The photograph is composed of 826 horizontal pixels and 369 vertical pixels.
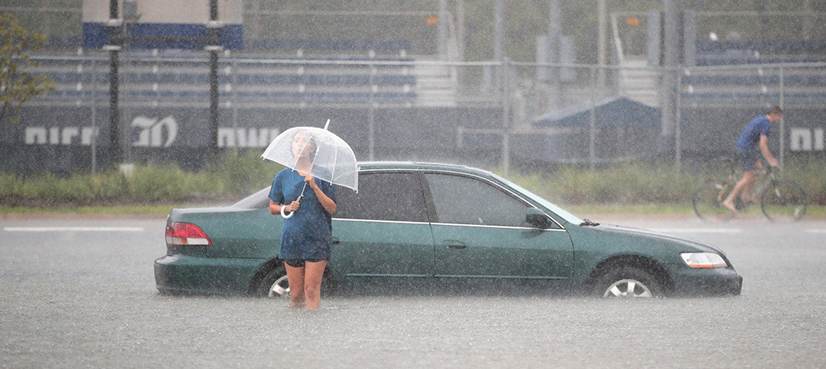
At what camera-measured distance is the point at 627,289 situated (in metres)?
10.2

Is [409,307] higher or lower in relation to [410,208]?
lower

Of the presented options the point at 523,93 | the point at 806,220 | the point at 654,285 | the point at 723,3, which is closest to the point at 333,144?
the point at 654,285

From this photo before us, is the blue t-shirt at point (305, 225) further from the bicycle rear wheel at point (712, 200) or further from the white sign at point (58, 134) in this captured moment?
the white sign at point (58, 134)

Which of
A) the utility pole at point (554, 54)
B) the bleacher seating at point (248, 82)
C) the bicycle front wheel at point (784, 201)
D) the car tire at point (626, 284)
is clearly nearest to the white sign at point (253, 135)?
the bleacher seating at point (248, 82)

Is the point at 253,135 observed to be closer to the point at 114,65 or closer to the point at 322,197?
the point at 114,65

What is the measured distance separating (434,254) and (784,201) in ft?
41.5

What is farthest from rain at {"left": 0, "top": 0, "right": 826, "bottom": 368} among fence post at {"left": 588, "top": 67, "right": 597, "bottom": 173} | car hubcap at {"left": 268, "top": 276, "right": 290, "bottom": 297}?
fence post at {"left": 588, "top": 67, "right": 597, "bottom": 173}

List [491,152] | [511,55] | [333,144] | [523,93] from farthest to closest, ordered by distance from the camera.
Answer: [511,55], [523,93], [491,152], [333,144]

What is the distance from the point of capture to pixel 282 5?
156ft

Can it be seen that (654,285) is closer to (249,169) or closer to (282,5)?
(249,169)

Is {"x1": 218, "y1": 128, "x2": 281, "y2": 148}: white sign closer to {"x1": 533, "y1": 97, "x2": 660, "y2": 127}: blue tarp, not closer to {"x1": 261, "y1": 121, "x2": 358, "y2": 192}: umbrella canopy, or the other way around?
{"x1": 533, "y1": 97, "x2": 660, "y2": 127}: blue tarp

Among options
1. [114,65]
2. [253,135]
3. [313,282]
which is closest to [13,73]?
[114,65]

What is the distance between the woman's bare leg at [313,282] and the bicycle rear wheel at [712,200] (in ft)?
36.4

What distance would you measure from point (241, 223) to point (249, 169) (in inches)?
465
